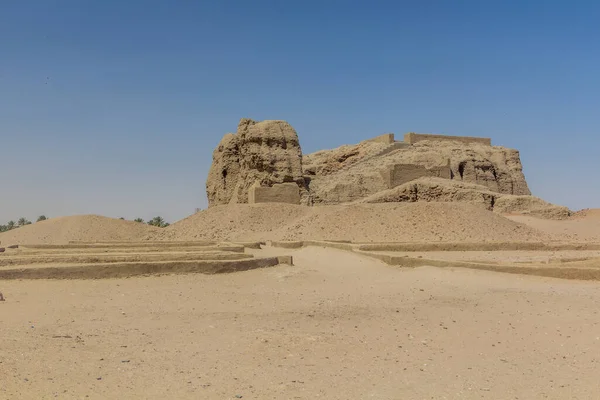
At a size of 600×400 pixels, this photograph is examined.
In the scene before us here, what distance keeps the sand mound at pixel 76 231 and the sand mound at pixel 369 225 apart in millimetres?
2828

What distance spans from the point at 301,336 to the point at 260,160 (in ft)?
82.8

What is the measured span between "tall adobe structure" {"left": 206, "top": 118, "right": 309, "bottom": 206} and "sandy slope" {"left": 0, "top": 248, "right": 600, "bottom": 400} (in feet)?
68.8

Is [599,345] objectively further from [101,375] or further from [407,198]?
[407,198]

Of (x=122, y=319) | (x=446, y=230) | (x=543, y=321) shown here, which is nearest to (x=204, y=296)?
(x=122, y=319)

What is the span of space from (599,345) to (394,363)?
244 centimetres

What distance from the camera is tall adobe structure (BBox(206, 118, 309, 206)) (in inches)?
1227

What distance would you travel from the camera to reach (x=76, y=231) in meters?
27.5

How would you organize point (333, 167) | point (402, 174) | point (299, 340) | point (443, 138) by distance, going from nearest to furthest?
point (299, 340) < point (402, 174) < point (333, 167) < point (443, 138)

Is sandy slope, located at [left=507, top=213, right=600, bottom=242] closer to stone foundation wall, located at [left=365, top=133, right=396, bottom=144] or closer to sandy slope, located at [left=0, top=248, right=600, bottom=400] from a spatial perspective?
stone foundation wall, located at [left=365, top=133, right=396, bottom=144]

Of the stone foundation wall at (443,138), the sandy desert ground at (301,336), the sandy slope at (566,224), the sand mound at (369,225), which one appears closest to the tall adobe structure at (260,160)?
the sand mound at (369,225)

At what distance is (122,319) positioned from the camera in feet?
23.8

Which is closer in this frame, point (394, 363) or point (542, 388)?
point (542, 388)

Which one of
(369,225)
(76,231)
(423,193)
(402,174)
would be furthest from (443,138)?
(76,231)

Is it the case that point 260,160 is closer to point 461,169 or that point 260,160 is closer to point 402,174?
point 402,174
